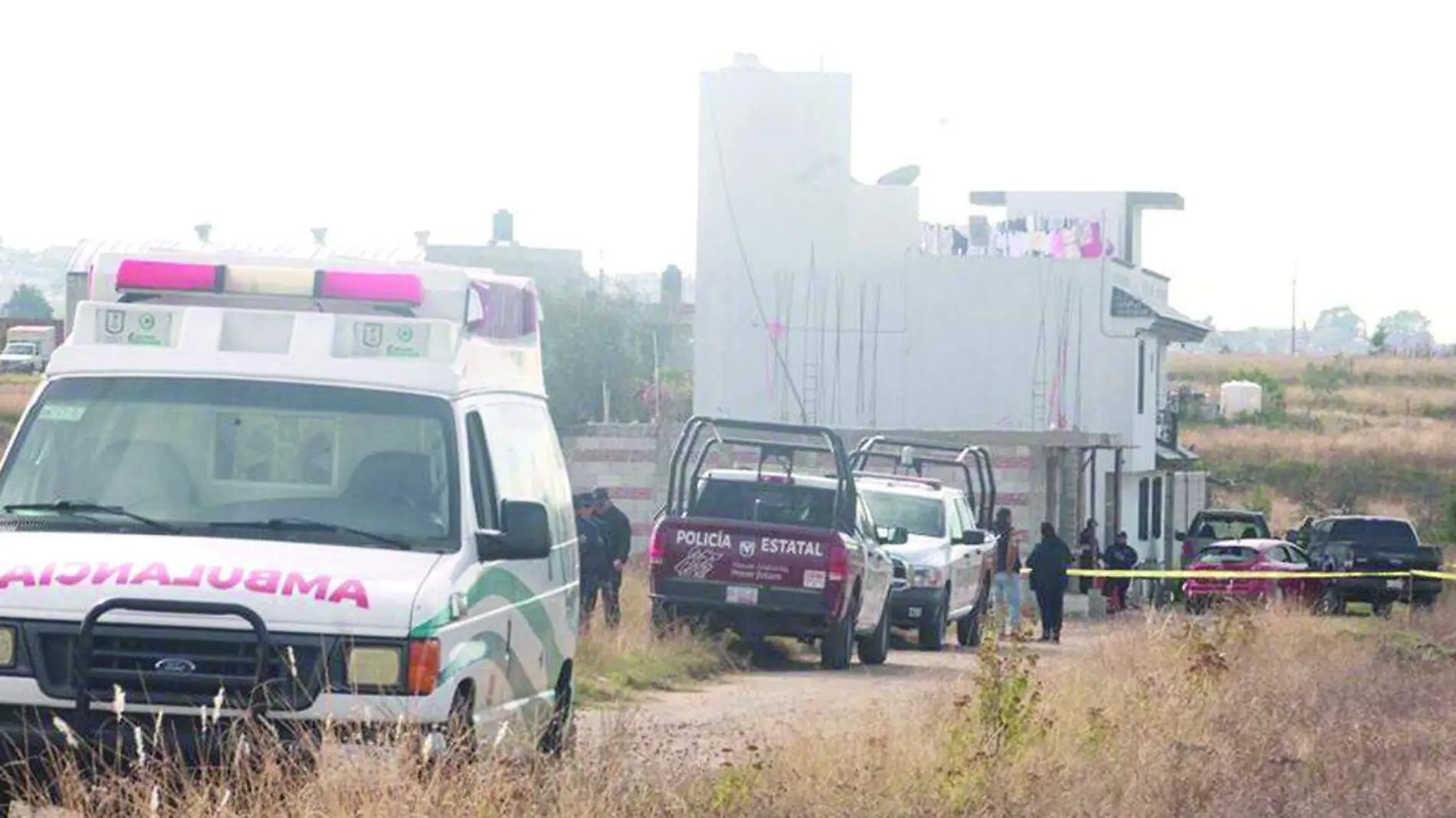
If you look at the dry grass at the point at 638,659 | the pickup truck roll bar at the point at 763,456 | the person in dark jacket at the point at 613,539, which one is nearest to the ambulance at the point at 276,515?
the dry grass at the point at 638,659

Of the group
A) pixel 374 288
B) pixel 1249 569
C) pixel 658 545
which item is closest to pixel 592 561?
pixel 658 545

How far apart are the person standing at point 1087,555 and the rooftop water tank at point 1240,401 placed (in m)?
51.2

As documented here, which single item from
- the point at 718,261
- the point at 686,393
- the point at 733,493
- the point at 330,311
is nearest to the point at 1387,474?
the point at 686,393

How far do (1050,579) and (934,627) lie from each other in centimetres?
340

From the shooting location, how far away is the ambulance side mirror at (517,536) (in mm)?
10297

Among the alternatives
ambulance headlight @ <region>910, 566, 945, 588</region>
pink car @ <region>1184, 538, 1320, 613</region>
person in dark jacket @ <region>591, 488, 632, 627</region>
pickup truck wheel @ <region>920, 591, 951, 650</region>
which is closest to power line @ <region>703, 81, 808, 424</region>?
pink car @ <region>1184, 538, 1320, 613</region>

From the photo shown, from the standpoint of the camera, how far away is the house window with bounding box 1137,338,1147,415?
5247 cm

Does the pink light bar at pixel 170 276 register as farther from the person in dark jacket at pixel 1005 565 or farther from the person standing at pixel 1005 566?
the person standing at pixel 1005 566

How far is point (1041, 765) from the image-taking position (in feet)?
37.3

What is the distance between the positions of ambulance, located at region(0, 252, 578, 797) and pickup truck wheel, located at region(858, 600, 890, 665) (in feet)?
38.6

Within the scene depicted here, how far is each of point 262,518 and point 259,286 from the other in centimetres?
136

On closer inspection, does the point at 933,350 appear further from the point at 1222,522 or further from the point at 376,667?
the point at 376,667

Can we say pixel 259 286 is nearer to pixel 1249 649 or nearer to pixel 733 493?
pixel 1249 649

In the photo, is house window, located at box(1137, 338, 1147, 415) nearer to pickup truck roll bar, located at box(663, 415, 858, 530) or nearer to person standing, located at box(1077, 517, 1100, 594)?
person standing, located at box(1077, 517, 1100, 594)
